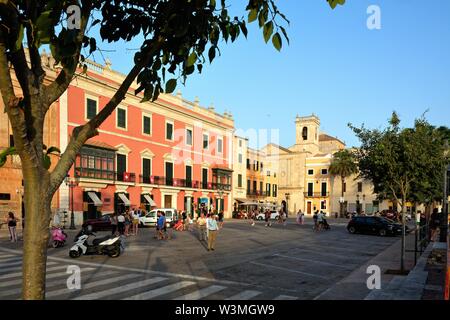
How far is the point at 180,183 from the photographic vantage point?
48281 mm

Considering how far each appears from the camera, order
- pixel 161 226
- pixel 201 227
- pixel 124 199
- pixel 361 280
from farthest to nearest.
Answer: pixel 124 199
pixel 201 227
pixel 161 226
pixel 361 280

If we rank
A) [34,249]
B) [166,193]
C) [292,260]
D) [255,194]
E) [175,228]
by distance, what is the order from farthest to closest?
[255,194]
[166,193]
[175,228]
[292,260]
[34,249]

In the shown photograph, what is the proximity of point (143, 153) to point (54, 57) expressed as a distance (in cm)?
4010

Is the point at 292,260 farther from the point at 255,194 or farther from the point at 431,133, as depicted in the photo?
the point at 255,194

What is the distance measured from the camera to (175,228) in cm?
3195

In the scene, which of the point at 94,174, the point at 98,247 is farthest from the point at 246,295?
the point at 94,174

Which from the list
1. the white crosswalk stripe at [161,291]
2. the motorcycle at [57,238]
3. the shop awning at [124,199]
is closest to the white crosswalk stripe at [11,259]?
the motorcycle at [57,238]

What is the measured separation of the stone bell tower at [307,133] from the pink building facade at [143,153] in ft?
103

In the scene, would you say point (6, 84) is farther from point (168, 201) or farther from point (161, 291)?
point (168, 201)

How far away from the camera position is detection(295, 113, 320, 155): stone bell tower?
86.1 meters

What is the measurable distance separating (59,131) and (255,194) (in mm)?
40482

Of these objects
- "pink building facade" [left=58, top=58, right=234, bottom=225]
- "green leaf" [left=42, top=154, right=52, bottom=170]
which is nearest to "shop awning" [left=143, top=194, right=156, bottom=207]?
"pink building facade" [left=58, top=58, right=234, bottom=225]

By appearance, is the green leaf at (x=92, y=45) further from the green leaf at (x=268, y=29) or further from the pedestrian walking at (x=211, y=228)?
the pedestrian walking at (x=211, y=228)
